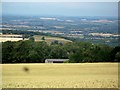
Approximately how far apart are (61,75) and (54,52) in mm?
479

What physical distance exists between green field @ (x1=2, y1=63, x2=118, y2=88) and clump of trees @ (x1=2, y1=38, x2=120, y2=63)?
0.47 feet

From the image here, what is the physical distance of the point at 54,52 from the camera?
17.9 ft

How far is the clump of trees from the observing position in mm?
5316

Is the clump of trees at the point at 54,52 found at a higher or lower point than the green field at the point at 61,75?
higher

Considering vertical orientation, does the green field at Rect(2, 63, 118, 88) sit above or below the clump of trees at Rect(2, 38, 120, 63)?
below

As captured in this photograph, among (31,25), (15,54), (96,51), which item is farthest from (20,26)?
(96,51)

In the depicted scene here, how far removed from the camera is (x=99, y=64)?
5348mm

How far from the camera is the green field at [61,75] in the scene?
454cm

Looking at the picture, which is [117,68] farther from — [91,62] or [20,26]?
[20,26]

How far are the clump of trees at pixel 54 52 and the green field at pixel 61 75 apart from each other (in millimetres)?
143

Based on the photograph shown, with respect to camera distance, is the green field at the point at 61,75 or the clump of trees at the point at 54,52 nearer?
the green field at the point at 61,75

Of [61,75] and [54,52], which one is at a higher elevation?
[54,52]

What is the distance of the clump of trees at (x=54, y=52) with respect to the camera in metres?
5.32

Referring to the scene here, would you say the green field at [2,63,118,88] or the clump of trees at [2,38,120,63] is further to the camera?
the clump of trees at [2,38,120,63]
